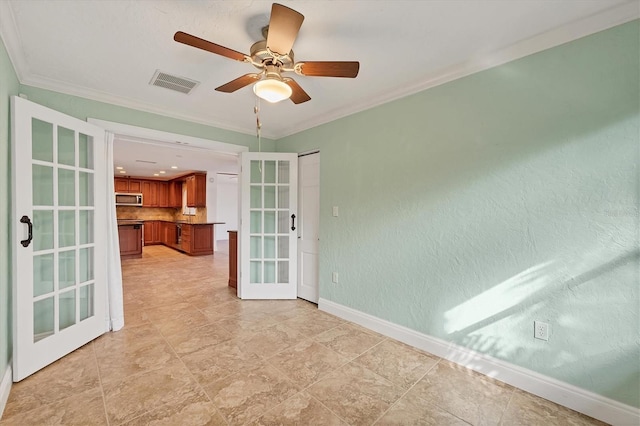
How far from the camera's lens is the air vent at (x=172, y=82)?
2.40 meters

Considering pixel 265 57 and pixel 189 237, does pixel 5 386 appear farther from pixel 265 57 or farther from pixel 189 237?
pixel 189 237

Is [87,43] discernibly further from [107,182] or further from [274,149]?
[274,149]

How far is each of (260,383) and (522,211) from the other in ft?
7.57

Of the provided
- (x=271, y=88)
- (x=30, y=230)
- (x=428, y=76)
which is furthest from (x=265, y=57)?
(x=30, y=230)

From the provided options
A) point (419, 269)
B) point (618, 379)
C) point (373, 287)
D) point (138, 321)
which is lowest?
point (138, 321)

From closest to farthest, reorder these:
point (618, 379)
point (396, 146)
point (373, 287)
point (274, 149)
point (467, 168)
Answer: point (618, 379) < point (467, 168) < point (396, 146) < point (373, 287) < point (274, 149)

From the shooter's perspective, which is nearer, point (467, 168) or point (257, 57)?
point (257, 57)

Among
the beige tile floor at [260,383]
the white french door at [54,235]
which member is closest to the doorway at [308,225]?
the beige tile floor at [260,383]

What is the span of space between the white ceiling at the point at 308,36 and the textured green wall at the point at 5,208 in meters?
0.21

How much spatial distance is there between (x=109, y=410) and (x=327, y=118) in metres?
3.30

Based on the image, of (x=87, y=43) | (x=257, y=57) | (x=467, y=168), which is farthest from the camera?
(x=467, y=168)

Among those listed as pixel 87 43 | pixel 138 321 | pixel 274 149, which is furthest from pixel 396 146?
pixel 138 321

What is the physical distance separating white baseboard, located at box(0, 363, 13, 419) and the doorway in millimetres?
2765

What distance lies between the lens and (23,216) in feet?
6.48
